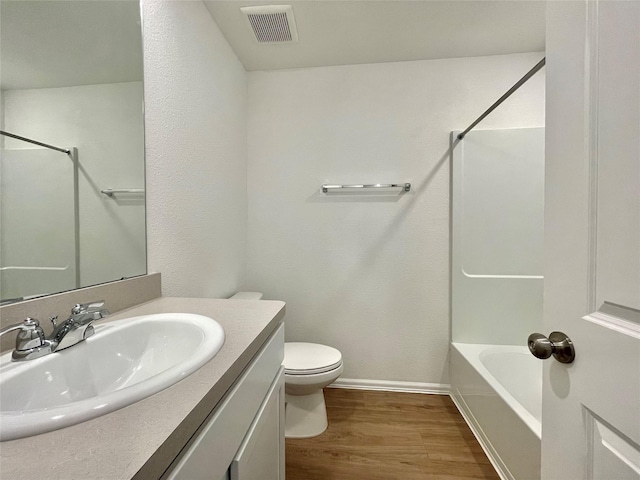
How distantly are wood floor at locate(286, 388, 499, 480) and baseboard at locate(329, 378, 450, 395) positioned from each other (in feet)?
0.30

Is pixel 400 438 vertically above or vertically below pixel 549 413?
below

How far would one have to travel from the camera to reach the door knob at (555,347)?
1.78ft

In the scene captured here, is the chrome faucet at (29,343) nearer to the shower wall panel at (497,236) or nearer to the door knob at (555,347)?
the door knob at (555,347)

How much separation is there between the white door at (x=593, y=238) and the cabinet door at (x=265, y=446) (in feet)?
2.22

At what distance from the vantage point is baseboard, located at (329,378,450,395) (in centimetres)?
202

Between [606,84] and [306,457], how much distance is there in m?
1.76

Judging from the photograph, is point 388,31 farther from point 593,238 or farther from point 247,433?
point 247,433

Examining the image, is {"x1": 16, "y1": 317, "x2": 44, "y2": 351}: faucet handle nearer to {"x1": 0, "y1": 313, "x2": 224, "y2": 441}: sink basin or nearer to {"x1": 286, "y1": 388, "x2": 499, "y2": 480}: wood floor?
{"x1": 0, "y1": 313, "x2": 224, "y2": 441}: sink basin

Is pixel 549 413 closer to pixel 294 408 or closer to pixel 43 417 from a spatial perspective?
pixel 43 417

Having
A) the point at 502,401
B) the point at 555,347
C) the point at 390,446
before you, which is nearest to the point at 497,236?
the point at 502,401

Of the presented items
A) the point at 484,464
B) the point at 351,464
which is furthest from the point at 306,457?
the point at 484,464

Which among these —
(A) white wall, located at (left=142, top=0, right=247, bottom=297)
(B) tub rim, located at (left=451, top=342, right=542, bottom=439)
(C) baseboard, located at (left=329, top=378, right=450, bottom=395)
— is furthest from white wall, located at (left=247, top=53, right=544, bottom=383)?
(A) white wall, located at (left=142, top=0, right=247, bottom=297)

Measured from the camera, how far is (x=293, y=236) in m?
2.13

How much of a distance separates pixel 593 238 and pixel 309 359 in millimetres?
1419
